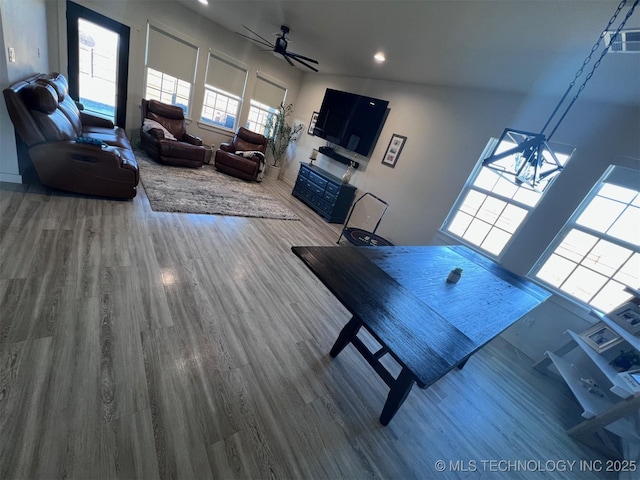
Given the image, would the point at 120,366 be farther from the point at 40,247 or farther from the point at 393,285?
the point at 393,285

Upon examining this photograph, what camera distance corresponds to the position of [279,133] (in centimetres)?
635

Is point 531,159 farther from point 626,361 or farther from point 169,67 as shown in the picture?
point 169,67

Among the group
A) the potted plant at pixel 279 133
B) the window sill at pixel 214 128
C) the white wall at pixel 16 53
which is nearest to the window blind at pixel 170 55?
the window sill at pixel 214 128

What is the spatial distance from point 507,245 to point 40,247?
452cm

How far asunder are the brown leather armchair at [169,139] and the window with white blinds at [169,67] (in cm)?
46

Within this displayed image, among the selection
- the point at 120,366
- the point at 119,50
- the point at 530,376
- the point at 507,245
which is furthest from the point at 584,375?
the point at 119,50

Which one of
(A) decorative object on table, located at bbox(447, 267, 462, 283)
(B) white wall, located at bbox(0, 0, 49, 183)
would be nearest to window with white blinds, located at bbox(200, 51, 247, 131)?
(B) white wall, located at bbox(0, 0, 49, 183)

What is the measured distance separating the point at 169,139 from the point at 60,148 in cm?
230

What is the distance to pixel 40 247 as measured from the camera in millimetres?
1927

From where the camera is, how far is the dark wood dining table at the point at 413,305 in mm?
1077

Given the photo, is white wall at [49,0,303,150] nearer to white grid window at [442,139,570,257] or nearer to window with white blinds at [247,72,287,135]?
Result: window with white blinds at [247,72,287,135]

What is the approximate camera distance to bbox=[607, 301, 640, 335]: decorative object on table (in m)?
1.96

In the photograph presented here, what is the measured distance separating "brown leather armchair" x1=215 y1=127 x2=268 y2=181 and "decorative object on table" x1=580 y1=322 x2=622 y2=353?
215 inches

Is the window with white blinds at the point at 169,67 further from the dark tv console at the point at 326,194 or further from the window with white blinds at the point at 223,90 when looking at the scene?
the dark tv console at the point at 326,194
